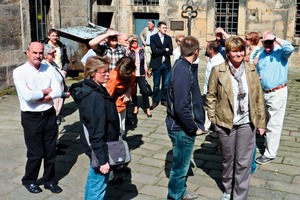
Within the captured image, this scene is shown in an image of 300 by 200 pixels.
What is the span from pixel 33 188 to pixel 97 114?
1787 millimetres

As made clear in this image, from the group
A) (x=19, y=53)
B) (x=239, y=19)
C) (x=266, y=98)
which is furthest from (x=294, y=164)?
(x=239, y=19)

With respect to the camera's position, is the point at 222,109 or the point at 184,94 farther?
the point at 222,109

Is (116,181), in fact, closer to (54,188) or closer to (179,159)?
Answer: (54,188)

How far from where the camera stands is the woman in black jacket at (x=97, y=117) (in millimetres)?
3721

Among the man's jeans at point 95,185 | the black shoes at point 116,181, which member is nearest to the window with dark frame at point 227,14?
the black shoes at point 116,181

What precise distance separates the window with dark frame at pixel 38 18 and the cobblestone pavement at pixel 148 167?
4.07 metres

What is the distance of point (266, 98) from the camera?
580cm

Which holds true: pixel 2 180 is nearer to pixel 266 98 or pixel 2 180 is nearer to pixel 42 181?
pixel 42 181

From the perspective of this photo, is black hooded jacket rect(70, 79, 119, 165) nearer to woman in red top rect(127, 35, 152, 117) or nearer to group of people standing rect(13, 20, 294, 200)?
group of people standing rect(13, 20, 294, 200)

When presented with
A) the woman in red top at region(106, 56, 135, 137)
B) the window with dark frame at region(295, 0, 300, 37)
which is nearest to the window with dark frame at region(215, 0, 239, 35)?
the window with dark frame at region(295, 0, 300, 37)

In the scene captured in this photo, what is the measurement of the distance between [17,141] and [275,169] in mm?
3982

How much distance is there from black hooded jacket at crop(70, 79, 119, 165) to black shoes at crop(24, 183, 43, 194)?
1427mm

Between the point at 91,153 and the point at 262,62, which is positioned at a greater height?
the point at 262,62

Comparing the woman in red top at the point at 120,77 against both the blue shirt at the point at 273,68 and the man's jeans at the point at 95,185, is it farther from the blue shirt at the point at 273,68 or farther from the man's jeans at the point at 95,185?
the blue shirt at the point at 273,68
